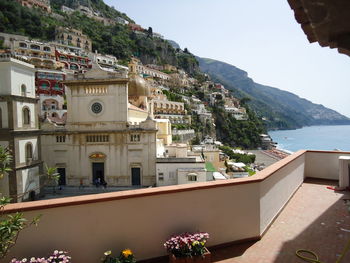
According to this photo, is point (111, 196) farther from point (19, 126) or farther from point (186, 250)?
point (19, 126)

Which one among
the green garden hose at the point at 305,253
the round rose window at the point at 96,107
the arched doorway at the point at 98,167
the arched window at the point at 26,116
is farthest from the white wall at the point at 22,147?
the green garden hose at the point at 305,253

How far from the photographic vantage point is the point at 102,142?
22562 mm

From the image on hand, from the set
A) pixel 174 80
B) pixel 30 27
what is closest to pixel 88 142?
pixel 30 27

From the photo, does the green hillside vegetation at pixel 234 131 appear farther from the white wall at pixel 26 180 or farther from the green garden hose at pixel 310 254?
the green garden hose at pixel 310 254

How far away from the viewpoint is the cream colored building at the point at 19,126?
1694 centimetres

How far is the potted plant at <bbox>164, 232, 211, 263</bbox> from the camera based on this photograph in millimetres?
3133

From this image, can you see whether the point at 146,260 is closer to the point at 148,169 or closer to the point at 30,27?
the point at 148,169

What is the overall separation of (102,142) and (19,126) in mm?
6903

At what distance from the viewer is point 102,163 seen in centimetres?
2248

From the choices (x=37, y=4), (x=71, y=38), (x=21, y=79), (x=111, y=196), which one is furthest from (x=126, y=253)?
(x=37, y=4)

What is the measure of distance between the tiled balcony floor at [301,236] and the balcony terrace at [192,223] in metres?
0.01

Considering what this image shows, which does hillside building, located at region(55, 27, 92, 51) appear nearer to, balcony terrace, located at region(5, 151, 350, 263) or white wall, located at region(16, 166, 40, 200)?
white wall, located at region(16, 166, 40, 200)

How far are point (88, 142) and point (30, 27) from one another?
67915 millimetres

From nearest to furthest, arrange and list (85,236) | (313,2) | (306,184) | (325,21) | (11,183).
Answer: (313,2) < (325,21) < (85,236) < (306,184) < (11,183)
